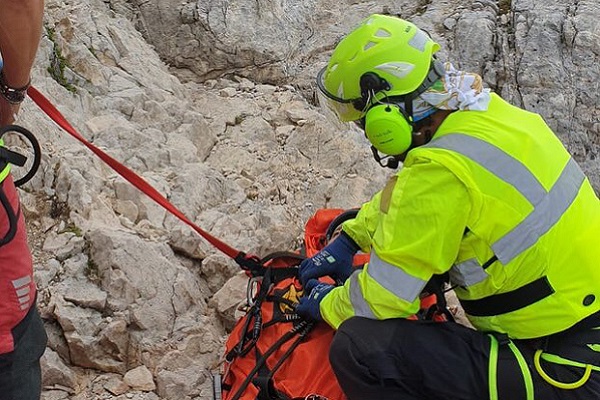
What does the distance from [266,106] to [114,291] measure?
2.50 metres

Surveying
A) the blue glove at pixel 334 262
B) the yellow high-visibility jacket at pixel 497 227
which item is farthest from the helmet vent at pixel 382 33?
the blue glove at pixel 334 262

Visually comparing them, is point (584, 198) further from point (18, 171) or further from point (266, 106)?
point (266, 106)

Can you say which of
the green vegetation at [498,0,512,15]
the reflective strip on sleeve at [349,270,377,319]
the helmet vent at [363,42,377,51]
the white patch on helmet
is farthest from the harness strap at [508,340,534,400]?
the green vegetation at [498,0,512,15]

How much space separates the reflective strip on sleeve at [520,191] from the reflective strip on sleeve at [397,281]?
331mm

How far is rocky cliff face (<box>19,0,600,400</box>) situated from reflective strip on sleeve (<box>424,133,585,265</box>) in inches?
71.3

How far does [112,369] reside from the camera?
11.9 feet

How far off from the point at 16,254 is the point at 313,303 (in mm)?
1415

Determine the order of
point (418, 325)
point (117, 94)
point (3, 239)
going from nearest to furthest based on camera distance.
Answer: point (3, 239)
point (418, 325)
point (117, 94)

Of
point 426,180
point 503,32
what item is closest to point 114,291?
point 426,180

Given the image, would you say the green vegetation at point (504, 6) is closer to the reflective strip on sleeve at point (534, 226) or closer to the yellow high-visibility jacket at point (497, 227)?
the yellow high-visibility jacket at point (497, 227)

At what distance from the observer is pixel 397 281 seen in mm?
2758

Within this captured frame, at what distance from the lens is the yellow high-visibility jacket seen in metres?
2.62

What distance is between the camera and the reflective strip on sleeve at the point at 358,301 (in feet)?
9.55

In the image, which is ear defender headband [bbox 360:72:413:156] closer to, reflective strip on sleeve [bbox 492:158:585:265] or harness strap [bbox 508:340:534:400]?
reflective strip on sleeve [bbox 492:158:585:265]
